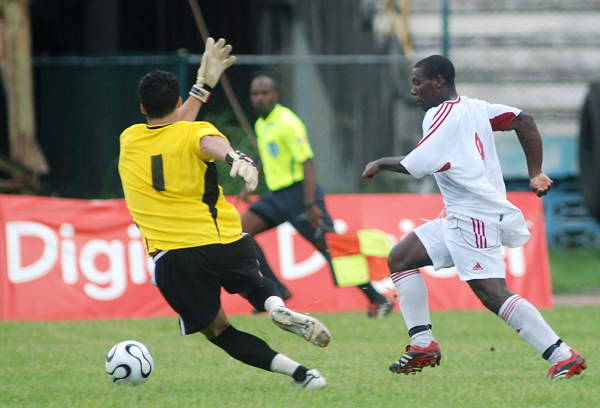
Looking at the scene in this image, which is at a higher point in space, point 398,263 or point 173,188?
point 173,188

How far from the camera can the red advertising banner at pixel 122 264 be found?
8258 millimetres

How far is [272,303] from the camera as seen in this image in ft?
15.3

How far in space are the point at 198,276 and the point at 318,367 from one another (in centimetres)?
152

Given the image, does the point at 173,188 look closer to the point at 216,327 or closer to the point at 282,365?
the point at 216,327

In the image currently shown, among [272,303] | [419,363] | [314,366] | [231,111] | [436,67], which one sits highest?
[436,67]

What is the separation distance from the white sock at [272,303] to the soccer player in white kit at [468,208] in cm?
92

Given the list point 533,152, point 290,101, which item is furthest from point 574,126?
point 533,152

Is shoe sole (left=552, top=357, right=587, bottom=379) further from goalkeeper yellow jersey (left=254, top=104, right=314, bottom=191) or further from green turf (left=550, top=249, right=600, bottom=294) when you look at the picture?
green turf (left=550, top=249, right=600, bottom=294)

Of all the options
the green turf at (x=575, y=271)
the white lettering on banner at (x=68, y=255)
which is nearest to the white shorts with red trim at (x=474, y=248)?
the white lettering on banner at (x=68, y=255)

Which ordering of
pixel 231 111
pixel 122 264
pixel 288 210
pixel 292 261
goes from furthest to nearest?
pixel 231 111, pixel 292 261, pixel 122 264, pixel 288 210

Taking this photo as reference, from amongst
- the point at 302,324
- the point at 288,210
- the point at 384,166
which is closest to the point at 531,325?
the point at 384,166

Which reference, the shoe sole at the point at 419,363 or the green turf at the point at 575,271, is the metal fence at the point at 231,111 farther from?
the shoe sole at the point at 419,363

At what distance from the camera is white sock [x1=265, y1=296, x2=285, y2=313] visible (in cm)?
461

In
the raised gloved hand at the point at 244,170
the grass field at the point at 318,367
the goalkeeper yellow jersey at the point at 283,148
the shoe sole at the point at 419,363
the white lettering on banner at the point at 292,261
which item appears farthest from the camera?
the white lettering on banner at the point at 292,261
